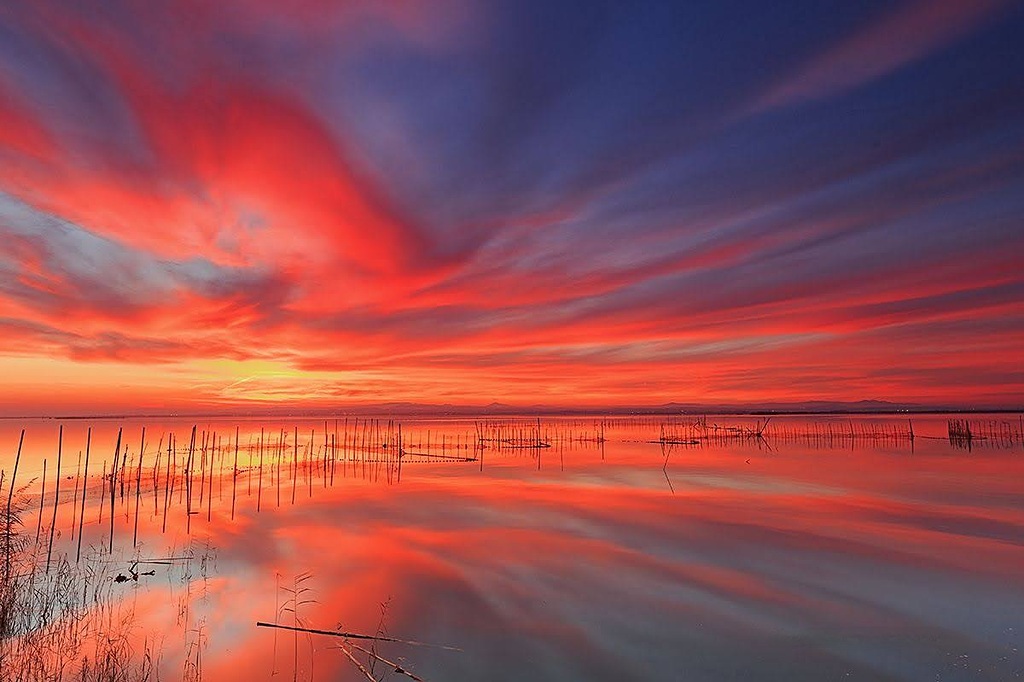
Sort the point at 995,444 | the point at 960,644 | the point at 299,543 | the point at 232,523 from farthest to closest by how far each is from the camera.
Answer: the point at 995,444
the point at 232,523
the point at 299,543
the point at 960,644

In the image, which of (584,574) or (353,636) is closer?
(353,636)

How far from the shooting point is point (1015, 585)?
12.7 m

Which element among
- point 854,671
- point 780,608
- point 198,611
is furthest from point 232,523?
point 854,671

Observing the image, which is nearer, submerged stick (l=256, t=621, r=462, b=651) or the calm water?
the calm water

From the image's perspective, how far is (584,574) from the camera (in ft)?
45.4

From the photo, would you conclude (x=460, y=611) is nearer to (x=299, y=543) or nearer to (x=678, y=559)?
(x=678, y=559)

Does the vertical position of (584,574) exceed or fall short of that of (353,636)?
it falls short

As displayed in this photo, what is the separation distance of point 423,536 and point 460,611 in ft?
24.0

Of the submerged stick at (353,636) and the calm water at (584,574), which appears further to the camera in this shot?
the submerged stick at (353,636)

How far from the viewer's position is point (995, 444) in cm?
4991

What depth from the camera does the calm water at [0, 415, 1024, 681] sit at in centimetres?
923

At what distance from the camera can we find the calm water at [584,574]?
9.23m

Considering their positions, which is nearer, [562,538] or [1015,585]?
[1015,585]

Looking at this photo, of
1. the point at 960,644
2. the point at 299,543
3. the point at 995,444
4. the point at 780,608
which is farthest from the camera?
the point at 995,444
